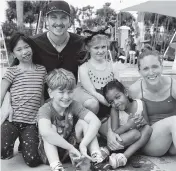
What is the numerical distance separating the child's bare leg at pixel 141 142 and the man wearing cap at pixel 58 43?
128 cm

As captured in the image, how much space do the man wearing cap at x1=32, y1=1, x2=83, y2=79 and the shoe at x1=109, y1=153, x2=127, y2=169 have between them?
1.32m

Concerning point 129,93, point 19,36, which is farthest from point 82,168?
point 19,36

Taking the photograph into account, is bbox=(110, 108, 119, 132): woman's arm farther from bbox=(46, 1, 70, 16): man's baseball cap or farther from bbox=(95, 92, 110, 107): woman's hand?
bbox=(46, 1, 70, 16): man's baseball cap

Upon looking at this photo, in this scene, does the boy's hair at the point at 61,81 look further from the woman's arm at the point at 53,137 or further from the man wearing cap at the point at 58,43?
the man wearing cap at the point at 58,43

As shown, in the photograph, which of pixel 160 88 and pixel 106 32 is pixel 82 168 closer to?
pixel 160 88

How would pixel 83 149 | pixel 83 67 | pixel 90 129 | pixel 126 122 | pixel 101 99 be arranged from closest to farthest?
pixel 83 149
pixel 90 129
pixel 126 122
pixel 101 99
pixel 83 67

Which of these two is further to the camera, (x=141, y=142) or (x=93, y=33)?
(x=93, y=33)

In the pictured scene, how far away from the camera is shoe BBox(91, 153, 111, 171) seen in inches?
96.0

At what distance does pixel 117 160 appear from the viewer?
2.48 metres

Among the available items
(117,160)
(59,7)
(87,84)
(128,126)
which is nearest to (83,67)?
(87,84)

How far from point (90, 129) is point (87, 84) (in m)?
0.77

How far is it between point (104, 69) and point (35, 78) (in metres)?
0.79

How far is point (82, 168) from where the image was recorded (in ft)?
7.80

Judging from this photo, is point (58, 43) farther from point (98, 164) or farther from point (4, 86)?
point (98, 164)
